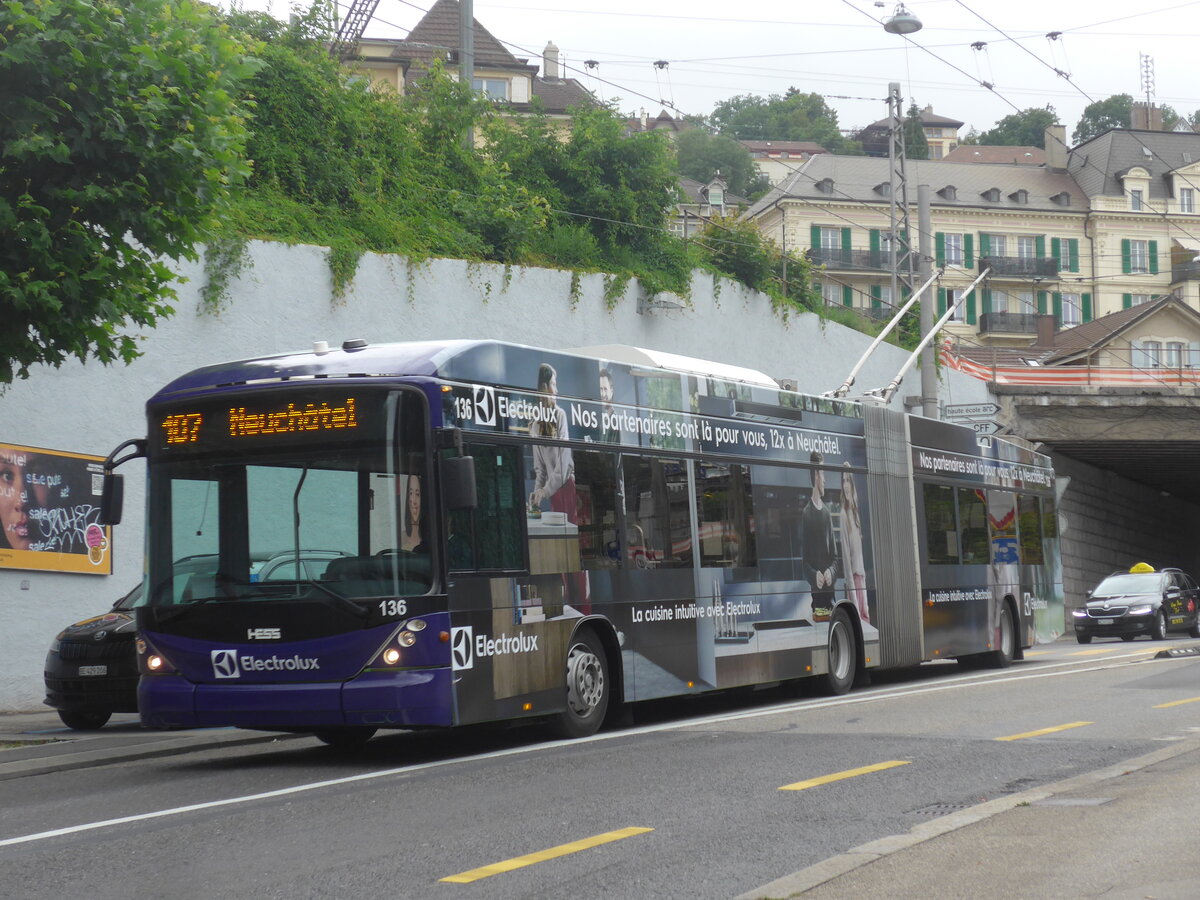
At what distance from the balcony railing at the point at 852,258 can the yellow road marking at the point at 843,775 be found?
216ft

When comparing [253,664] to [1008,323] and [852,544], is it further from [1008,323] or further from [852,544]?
[1008,323]

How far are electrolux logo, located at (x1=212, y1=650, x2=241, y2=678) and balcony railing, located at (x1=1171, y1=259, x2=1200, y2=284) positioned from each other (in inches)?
3014

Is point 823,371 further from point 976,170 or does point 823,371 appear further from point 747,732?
point 976,170

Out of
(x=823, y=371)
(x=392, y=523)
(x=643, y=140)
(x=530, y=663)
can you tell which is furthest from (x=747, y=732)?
(x=823, y=371)

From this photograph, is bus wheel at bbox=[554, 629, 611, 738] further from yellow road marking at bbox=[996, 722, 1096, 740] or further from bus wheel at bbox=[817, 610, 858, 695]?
bus wheel at bbox=[817, 610, 858, 695]

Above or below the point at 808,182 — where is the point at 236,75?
below

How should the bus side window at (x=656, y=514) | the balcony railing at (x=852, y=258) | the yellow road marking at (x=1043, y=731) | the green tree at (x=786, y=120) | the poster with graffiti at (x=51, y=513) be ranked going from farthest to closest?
the green tree at (x=786, y=120), the balcony railing at (x=852, y=258), the poster with graffiti at (x=51, y=513), the bus side window at (x=656, y=514), the yellow road marking at (x=1043, y=731)

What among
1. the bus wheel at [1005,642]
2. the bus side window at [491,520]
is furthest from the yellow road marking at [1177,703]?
the bus side window at [491,520]

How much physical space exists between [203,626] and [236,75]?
423 centimetres

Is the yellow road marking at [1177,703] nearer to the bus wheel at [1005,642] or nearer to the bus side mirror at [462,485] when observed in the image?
the bus wheel at [1005,642]

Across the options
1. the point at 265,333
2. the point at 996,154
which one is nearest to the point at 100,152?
the point at 265,333

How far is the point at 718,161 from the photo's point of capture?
106 metres

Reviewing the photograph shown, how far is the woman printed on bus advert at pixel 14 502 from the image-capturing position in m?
15.9

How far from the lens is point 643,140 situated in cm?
2791
